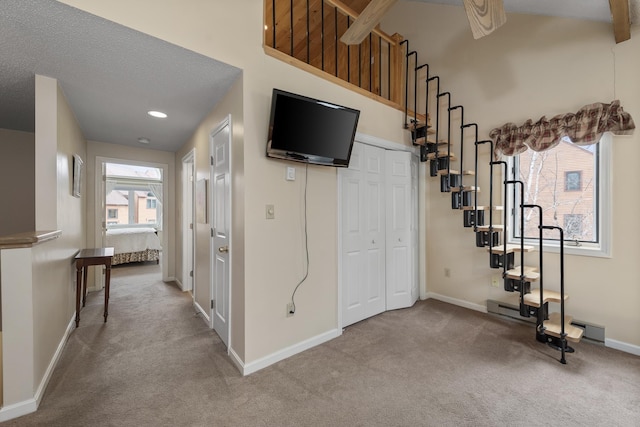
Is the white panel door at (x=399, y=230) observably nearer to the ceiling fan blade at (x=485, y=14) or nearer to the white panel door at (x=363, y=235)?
the white panel door at (x=363, y=235)

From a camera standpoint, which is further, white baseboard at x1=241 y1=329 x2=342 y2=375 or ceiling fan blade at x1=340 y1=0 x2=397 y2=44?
white baseboard at x1=241 y1=329 x2=342 y2=375

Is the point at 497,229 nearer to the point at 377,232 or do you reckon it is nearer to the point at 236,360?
the point at 377,232

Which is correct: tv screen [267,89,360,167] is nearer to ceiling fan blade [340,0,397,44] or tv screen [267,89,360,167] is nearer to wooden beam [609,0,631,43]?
ceiling fan blade [340,0,397,44]

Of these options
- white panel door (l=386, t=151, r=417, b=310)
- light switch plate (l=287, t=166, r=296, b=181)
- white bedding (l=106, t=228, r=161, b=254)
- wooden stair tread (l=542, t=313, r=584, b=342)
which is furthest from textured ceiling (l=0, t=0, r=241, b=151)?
wooden stair tread (l=542, t=313, r=584, b=342)

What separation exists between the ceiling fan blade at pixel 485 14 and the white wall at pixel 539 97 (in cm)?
175

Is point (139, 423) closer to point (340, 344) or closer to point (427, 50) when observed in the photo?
point (340, 344)

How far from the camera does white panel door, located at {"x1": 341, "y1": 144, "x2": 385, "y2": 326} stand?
2.82m

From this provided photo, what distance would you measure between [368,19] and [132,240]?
6275 mm

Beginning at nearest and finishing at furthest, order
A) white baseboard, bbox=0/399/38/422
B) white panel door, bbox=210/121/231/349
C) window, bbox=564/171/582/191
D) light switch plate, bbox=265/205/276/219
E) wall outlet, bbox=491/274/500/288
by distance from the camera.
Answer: white baseboard, bbox=0/399/38/422 < light switch plate, bbox=265/205/276/219 < white panel door, bbox=210/121/231/349 < window, bbox=564/171/582/191 < wall outlet, bbox=491/274/500/288

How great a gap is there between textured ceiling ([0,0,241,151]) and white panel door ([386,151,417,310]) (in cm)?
208

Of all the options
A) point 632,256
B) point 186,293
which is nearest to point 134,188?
point 186,293

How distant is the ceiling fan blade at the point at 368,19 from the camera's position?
1691 mm

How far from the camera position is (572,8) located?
240 cm

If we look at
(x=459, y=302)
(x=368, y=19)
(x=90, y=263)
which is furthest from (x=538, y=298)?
(x=90, y=263)
